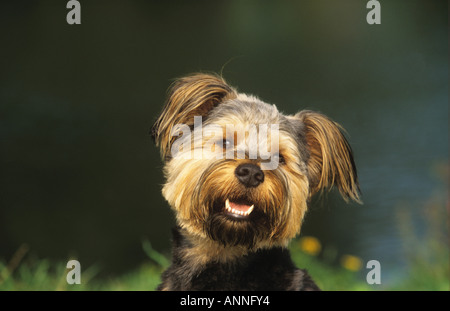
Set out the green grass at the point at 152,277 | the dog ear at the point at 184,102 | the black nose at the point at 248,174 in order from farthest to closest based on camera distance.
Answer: the green grass at the point at 152,277
the dog ear at the point at 184,102
the black nose at the point at 248,174

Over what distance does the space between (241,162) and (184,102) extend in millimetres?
685

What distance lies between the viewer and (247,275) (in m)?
3.44

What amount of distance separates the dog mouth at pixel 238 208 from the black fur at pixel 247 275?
10.3 inches

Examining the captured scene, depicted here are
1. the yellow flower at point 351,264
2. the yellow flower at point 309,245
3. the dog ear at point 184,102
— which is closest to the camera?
the dog ear at point 184,102

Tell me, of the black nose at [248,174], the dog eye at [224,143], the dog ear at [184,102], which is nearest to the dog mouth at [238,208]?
the black nose at [248,174]

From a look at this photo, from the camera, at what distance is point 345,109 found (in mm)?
10469

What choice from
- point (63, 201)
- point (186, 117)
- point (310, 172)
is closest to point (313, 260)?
point (310, 172)

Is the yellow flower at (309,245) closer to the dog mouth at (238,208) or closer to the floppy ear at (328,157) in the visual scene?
the floppy ear at (328,157)

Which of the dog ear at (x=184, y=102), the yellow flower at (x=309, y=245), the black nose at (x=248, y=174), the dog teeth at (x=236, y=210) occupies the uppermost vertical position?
the dog ear at (x=184, y=102)

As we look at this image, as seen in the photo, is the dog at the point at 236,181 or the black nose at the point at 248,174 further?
the dog at the point at 236,181

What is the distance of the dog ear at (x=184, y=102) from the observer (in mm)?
3801

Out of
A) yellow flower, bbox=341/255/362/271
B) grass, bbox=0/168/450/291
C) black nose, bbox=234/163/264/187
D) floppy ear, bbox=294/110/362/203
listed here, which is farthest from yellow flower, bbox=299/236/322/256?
black nose, bbox=234/163/264/187

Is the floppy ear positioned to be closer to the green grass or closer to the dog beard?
the dog beard

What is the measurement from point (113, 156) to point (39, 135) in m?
1.29
